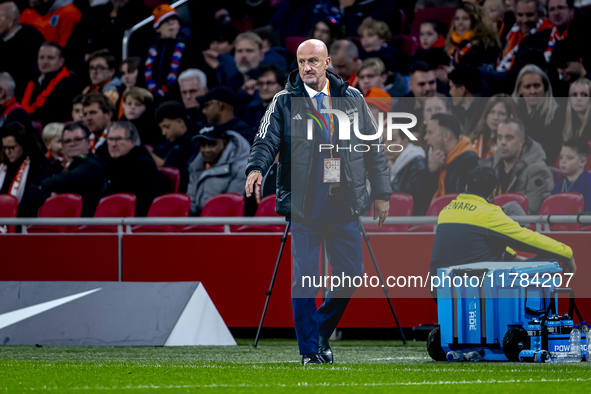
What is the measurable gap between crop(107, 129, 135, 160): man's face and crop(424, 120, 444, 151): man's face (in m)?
3.55

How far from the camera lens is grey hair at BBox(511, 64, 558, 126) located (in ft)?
27.8

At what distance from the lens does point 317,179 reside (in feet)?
17.1

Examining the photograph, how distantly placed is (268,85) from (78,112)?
295 centimetres

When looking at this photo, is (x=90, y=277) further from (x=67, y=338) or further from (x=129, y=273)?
(x=67, y=338)

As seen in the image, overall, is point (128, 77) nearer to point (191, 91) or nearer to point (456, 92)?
point (191, 91)

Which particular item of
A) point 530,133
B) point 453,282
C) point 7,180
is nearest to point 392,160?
point 530,133

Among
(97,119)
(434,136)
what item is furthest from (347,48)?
(97,119)

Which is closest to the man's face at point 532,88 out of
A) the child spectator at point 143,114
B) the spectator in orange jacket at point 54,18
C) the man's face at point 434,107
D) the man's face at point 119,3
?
the man's face at point 434,107

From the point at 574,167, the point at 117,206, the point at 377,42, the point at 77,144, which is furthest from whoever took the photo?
the point at 377,42

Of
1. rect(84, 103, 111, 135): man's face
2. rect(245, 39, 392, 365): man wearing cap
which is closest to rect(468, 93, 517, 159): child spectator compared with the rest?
rect(245, 39, 392, 365): man wearing cap

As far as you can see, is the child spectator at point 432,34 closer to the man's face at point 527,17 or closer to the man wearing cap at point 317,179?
the man's face at point 527,17

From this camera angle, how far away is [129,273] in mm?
8320

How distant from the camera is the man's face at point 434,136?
333 inches

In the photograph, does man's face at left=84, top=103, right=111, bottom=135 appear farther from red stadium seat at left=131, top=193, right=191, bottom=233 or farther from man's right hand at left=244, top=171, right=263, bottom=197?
man's right hand at left=244, top=171, right=263, bottom=197
